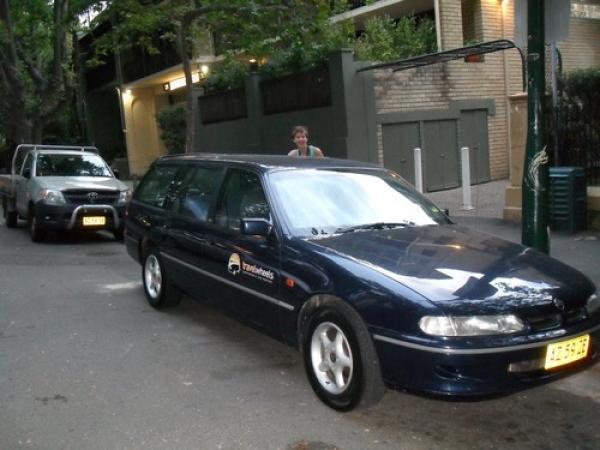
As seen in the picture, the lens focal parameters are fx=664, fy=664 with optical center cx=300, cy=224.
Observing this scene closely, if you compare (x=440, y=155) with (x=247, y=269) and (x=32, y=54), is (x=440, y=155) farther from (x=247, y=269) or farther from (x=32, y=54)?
(x=32, y=54)

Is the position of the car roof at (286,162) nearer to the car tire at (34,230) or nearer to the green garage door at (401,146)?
the car tire at (34,230)

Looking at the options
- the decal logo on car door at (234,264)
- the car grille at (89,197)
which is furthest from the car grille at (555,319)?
the car grille at (89,197)

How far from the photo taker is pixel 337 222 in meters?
4.88

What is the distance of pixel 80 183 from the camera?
11531 millimetres

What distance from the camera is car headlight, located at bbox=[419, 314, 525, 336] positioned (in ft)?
11.8

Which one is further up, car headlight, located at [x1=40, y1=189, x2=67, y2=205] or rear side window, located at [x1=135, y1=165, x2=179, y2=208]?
rear side window, located at [x1=135, y1=165, x2=179, y2=208]

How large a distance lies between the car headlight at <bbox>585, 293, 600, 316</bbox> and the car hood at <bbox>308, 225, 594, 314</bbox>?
50mm

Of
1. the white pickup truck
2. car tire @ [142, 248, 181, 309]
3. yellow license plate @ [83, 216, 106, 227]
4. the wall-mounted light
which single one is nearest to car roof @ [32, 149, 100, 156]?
the white pickup truck

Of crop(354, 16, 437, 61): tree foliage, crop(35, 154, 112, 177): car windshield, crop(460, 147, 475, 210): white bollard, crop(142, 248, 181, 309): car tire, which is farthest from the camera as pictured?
crop(354, 16, 437, 61): tree foliage

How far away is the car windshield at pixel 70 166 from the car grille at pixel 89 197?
39.0 inches

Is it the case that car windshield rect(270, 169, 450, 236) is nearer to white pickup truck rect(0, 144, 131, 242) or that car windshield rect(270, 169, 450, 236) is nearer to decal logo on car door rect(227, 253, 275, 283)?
decal logo on car door rect(227, 253, 275, 283)

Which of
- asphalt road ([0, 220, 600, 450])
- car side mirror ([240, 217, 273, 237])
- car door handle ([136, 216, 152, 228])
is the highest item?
car side mirror ([240, 217, 273, 237])

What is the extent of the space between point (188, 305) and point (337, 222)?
259cm

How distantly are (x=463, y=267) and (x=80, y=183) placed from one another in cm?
891
